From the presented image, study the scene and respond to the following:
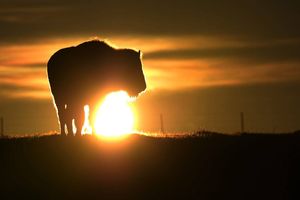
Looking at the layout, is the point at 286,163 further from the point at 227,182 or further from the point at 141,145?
the point at 141,145

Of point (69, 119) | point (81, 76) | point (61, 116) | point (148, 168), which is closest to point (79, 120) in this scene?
point (69, 119)

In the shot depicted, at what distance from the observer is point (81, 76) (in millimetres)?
31359

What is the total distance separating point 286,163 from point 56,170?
6.60m

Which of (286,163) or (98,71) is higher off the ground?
(98,71)

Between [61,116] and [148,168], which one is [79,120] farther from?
[148,168]

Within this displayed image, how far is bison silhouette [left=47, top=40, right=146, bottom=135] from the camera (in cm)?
3109

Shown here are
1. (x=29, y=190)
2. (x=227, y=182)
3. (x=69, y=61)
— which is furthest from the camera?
(x=69, y=61)

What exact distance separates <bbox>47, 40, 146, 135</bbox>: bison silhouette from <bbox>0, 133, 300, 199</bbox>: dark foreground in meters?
1.88

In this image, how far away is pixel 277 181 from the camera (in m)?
29.1

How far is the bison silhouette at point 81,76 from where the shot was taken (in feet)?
102

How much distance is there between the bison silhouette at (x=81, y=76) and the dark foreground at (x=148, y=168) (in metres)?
1.88

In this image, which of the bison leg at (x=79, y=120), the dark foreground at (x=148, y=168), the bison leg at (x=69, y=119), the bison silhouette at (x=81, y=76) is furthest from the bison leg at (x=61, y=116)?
the dark foreground at (x=148, y=168)

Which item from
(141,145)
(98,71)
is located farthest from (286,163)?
(98,71)

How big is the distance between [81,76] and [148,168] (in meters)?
4.56
